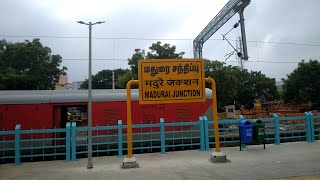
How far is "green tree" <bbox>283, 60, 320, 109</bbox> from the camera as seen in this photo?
3896cm

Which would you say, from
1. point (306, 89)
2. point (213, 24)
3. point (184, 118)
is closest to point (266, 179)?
point (184, 118)

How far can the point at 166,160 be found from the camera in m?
11.7

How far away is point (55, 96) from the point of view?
46.9 ft

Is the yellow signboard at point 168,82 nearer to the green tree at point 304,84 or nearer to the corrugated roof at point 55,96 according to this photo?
the corrugated roof at point 55,96

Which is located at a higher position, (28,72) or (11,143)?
(28,72)

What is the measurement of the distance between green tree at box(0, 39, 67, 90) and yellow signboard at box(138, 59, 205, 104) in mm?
23228

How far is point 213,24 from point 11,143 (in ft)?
86.2

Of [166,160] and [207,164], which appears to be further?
[166,160]

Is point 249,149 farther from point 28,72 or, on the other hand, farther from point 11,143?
point 28,72

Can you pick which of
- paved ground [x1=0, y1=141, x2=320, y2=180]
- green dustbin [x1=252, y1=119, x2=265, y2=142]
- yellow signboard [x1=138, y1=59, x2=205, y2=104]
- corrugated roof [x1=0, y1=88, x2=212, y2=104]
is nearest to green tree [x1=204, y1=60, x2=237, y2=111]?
corrugated roof [x1=0, y1=88, x2=212, y2=104]

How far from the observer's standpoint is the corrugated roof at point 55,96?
45.7 ft

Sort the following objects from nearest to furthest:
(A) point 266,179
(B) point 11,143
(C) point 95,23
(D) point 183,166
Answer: (A) point 266,179 → (D) point 183,166 → (C) point 95,23 → (B) point 11,143

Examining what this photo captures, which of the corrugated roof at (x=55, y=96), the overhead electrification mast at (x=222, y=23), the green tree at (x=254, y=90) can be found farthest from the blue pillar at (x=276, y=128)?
the green tree at (x=254, y=90)

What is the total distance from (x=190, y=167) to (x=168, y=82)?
2.86 metres
